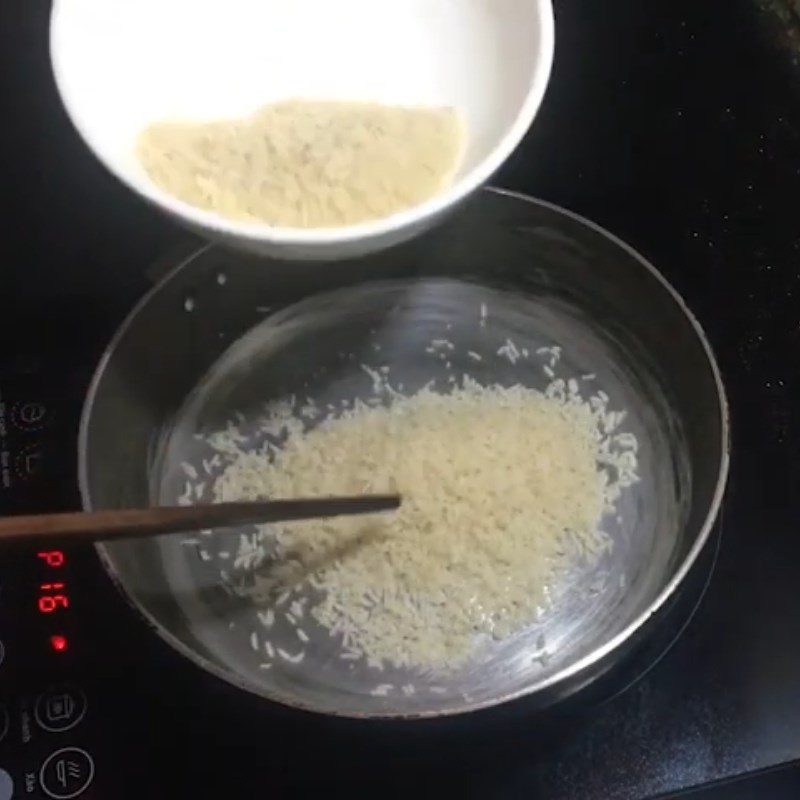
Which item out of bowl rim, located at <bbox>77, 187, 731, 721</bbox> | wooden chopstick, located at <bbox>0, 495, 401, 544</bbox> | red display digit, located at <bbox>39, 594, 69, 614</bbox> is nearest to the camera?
wooden chopstick, located at <bbox>0, 495, 401, 544</bbox>

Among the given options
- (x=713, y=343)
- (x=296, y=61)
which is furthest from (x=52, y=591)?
(x=713, y=343)

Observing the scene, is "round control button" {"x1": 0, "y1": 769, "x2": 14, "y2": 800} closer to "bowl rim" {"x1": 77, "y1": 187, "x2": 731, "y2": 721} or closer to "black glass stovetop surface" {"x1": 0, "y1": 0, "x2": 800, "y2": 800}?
"black glass stovetop surface" {"x1": 0, "y1": 0, "x2": 800, "y2": 800}

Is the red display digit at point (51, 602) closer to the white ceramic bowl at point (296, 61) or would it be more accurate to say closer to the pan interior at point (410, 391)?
the pan interior at point (410, 391)

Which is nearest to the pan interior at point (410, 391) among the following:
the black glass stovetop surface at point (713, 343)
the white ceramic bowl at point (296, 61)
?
the black glass stovetop surface at point (713, 343)

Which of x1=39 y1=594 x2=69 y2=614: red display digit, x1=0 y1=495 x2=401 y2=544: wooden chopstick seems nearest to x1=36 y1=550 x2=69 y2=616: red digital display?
x1=39 y1=594 x2=69 y2=614: red display digit

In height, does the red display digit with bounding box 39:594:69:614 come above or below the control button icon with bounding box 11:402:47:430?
below

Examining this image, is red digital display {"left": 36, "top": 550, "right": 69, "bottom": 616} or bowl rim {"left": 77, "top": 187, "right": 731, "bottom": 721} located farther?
red digital display {"left": 36, "top": 550, "right": 69, "bottom": 616}
